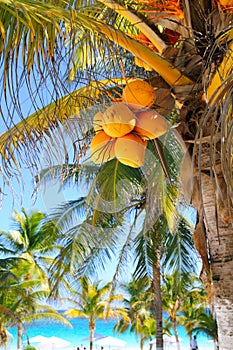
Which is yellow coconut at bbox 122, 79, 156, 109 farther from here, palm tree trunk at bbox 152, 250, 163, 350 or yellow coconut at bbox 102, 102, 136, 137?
palm tree trunk at bbox 152, 250, 163, 350

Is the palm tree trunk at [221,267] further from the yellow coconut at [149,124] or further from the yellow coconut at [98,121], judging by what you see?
the yellow coconut at [98,121]

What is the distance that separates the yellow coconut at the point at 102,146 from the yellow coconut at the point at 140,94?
0.45 ft

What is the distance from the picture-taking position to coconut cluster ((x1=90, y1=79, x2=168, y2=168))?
59.9 inches

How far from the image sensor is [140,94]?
165 centimetres

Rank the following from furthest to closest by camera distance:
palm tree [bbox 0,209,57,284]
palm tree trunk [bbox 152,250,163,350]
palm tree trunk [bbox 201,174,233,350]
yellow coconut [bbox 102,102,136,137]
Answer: palm tree [bbox 0,209,57,284]
palm tree trunk [bbox 152,250,163,350]
palm tree trunk [bbox 201,174,233,350]
yellow coconut [bbox 102,102,136,137]

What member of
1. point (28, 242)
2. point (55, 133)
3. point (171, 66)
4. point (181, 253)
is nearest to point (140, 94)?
point (171, 66)

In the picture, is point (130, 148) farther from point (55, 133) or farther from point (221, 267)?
point (221, 267)

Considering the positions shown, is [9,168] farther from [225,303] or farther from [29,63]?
[225,303]

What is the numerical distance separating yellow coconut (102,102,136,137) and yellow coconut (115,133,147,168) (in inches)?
1.0

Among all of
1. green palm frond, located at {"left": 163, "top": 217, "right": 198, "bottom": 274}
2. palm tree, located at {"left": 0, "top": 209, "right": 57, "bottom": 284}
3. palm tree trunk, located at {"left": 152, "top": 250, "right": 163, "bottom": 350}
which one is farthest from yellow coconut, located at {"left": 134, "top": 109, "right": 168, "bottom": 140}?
palm tree, located at {"left": 0, "top": 209, "right": 57, "bottom": 284}

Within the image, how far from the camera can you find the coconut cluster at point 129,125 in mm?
1521

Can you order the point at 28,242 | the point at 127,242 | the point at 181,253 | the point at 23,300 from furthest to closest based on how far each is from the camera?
the point at 28,242
the point at 23,300
the point at 127,242
the point at 181,253

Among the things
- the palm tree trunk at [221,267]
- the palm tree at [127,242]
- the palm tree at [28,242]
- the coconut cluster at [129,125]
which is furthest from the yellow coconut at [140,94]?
the palm tree at [28,242]

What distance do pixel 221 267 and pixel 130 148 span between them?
3.09 feet
